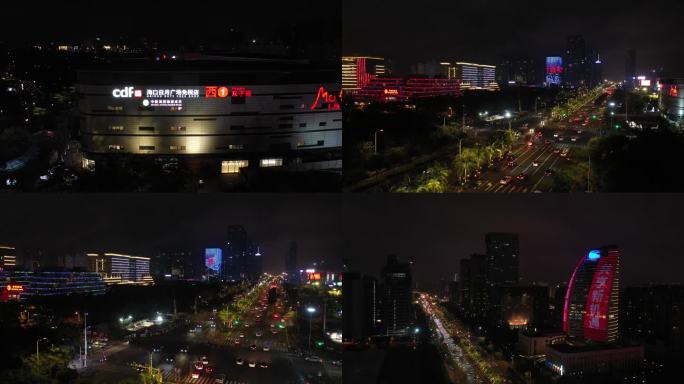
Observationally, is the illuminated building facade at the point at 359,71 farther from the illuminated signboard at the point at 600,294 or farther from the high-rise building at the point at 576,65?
the illuminated signboard at the point at 600,294

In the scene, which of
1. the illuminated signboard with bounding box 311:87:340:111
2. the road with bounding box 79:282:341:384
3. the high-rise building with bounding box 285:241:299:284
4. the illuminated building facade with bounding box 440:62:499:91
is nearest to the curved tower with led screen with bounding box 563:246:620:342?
the illuminated building facade with bounding box 440:62:499:91

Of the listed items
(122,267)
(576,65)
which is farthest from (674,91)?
(122,267)

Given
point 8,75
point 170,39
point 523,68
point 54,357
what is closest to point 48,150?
point 8,75

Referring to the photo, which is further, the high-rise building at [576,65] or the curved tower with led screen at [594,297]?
the curved tower with led screen at [594,297]

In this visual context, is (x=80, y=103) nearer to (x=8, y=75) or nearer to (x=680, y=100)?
(x=8, y=75)

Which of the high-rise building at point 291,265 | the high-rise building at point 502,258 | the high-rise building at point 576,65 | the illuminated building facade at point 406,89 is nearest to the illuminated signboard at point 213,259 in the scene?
the high-rise building at point 291,265

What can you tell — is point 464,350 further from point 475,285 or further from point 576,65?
point 576,65

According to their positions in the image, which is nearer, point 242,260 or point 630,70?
point 630,70

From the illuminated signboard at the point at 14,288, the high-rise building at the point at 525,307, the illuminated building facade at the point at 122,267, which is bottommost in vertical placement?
the high-rise building at the point at 525,307
